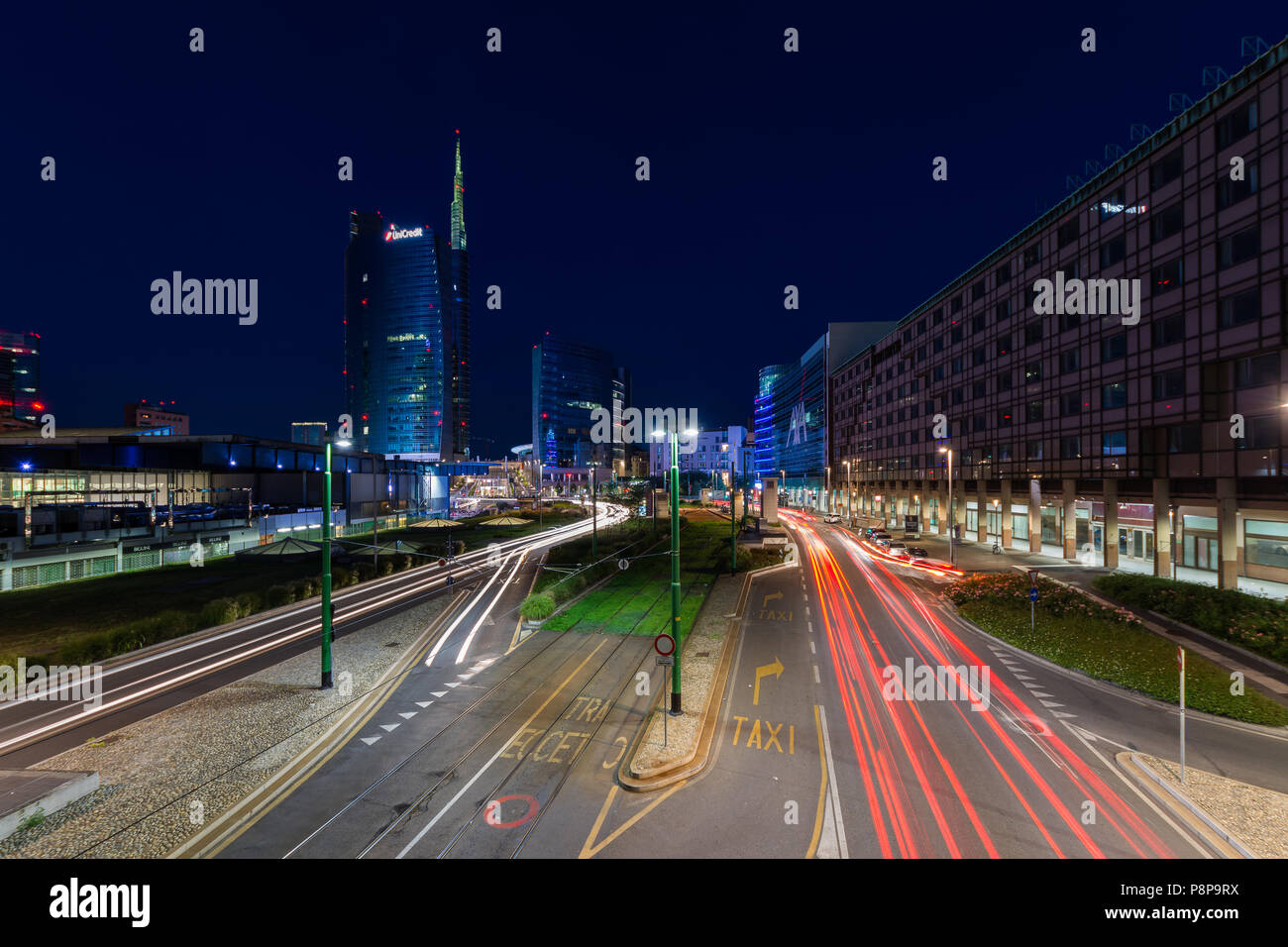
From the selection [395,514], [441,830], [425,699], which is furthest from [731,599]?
[395,514]

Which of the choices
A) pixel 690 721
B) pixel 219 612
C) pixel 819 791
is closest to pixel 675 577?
pixel 690 721

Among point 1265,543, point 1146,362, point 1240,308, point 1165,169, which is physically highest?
point 1165,169

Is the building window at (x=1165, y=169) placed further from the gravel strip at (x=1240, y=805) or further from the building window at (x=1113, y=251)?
the gravel strip at (x=1240, y=805)

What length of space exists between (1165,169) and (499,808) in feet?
A: 164

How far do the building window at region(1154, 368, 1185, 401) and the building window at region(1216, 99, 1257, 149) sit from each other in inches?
496

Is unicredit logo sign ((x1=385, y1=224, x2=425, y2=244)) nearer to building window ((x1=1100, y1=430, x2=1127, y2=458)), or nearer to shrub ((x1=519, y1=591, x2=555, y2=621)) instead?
shrub ((x1=519, y1=591, x2=555, y2=621))

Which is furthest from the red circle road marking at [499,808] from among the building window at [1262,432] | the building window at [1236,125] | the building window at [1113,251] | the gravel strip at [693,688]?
the building window at [1113,251]

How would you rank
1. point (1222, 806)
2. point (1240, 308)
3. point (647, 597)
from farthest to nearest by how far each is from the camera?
point (647, 597), point (1240, 308), point (1222, 806)

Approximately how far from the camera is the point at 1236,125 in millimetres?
29547

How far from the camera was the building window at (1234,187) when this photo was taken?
28.7 m

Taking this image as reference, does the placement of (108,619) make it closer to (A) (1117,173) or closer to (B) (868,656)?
(B) (868,656)

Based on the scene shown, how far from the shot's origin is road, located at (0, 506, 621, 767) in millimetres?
14443

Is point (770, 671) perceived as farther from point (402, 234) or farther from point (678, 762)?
point (402, 234)

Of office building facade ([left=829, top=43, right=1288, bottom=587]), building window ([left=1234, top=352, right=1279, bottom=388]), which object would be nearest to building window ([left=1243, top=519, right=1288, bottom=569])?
office building facade ([left=829, top=43, right=1288, bottom=587])
